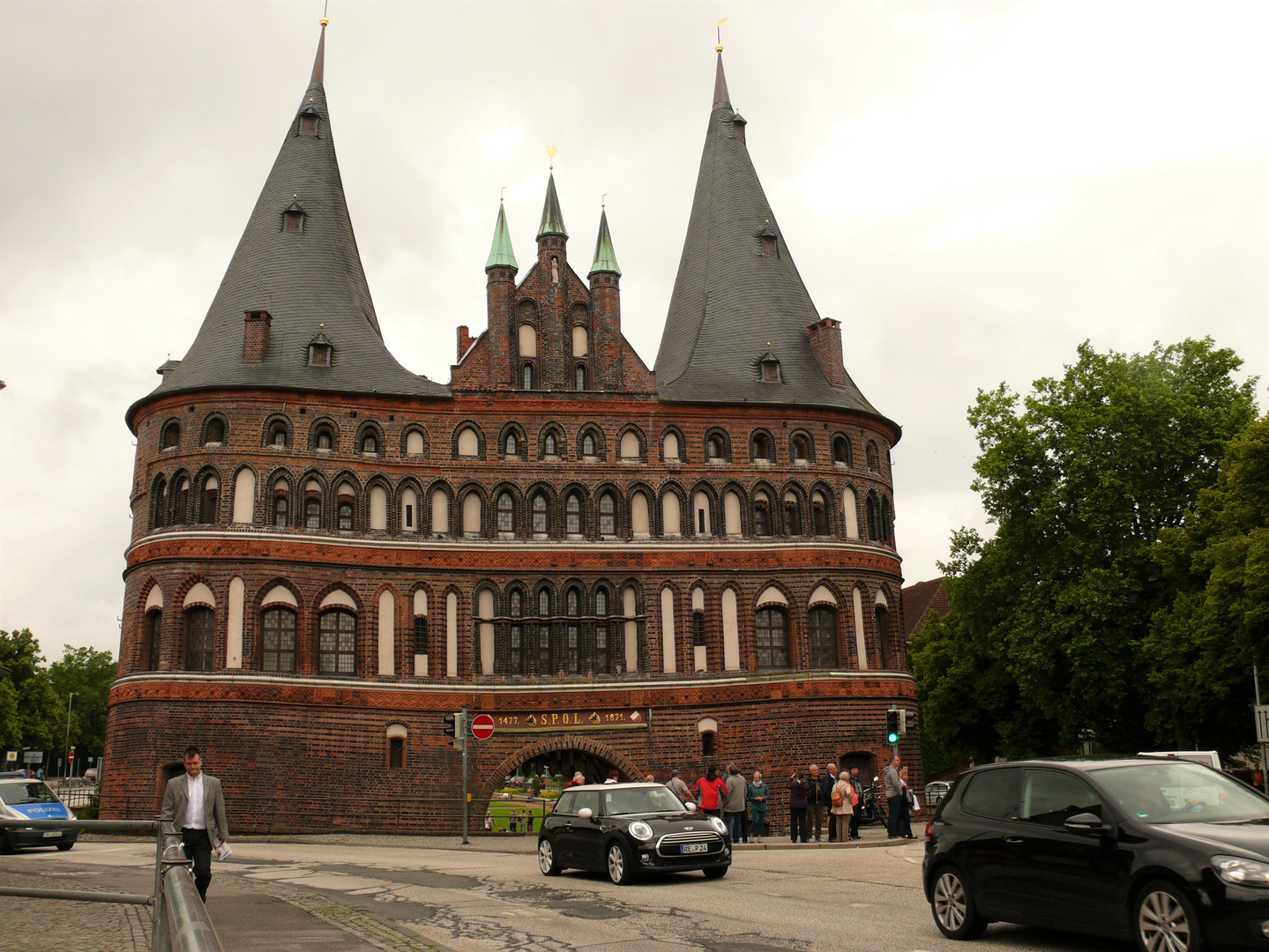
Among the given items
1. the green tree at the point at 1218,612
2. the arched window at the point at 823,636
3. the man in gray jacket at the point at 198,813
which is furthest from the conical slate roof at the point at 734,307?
the man in gray jacket at the point at 198,813

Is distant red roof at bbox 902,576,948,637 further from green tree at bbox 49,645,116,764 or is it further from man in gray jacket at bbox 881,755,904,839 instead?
green tree at bbox 49,645,116,764

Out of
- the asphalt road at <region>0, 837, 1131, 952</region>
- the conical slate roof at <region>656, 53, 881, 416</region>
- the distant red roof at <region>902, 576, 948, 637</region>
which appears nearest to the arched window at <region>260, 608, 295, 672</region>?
the asphalt road at <region>0, 837, 1131, 952</region>

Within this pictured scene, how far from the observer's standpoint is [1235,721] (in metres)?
34.3

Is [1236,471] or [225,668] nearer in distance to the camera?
[1236,471]

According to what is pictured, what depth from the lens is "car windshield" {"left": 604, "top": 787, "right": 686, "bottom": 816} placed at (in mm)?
17656

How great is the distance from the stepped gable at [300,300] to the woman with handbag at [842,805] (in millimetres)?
18103

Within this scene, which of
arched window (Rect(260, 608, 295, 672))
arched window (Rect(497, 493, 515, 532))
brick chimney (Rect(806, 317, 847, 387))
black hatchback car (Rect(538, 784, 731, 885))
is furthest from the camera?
brick chimney (Rect(806, 317, 847, 387))

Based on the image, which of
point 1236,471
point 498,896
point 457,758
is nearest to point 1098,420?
point 1236,471

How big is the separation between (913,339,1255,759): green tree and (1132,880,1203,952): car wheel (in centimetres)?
2709

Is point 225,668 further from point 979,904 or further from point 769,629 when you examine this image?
point 979,904

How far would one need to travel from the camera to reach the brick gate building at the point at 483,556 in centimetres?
3494

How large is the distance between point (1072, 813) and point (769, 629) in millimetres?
28016

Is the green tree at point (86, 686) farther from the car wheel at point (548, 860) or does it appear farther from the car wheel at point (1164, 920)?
the car wheel at point (1164, 920)

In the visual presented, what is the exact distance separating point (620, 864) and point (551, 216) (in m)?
27.5
